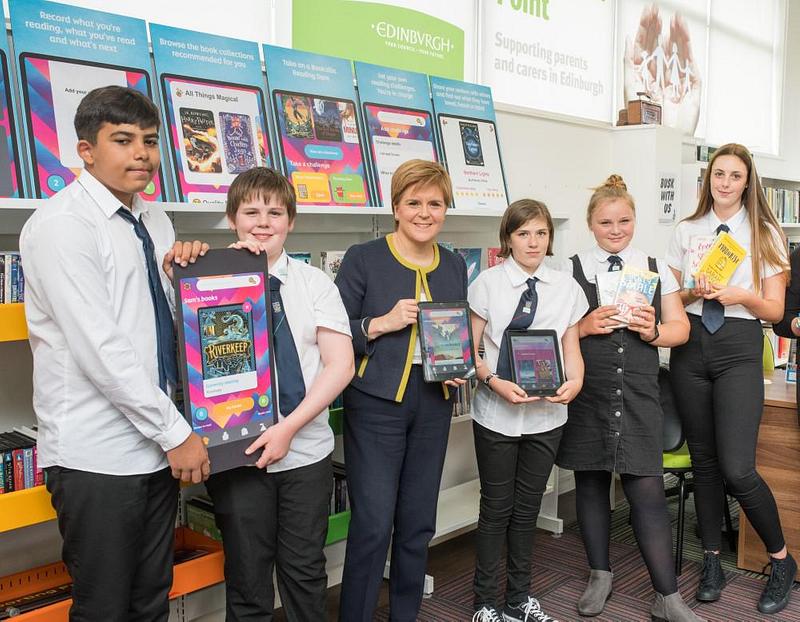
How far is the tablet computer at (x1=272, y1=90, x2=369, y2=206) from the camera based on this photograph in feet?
8.82

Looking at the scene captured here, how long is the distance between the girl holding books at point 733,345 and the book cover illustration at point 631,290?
0.26m

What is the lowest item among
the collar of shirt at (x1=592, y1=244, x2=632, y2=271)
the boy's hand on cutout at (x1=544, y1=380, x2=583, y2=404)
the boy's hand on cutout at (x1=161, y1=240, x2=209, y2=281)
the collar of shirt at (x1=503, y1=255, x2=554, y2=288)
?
the boy's hand on cutout at (x1=544, y1=380, x2=583, y2=404)

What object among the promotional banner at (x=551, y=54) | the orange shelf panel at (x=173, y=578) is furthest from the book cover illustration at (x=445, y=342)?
the promotional banner at (x=551, y=54)

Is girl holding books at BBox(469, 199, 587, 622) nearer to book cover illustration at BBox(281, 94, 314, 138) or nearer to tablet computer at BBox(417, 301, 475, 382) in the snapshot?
tablet computer at BBox(417, 301, 475, 382)

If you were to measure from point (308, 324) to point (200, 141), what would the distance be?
768 millimetres

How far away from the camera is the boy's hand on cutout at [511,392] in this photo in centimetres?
249

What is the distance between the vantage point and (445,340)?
2.33m

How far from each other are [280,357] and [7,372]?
839 mm

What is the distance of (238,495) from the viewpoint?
2.00 meters

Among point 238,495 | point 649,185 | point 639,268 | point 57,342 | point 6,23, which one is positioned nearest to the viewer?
point 57,342

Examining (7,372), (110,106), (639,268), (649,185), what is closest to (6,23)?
(110,106)

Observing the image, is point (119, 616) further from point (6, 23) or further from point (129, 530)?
point (6, 23)

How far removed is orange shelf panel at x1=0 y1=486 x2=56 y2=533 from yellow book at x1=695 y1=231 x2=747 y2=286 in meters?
2.17

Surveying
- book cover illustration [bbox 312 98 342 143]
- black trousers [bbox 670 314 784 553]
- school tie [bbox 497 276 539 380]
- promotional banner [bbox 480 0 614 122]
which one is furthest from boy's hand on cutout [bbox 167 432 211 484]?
promotional banner [bbox 480 0 614 122]
